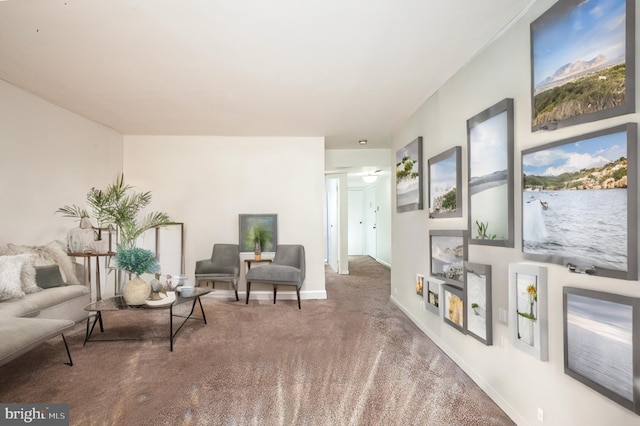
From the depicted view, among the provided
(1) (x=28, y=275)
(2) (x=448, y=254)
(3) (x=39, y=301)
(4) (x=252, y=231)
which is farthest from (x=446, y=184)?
(1) (x=28, y=275)

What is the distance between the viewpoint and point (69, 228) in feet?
14.4

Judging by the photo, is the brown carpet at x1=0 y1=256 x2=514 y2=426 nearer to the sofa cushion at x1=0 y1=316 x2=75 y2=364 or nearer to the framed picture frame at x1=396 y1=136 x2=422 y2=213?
the sofa cushion at x1=0 y1=316 x2=75 y2=364

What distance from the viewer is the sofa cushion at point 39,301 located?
290cm

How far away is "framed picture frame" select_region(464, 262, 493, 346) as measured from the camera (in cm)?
245

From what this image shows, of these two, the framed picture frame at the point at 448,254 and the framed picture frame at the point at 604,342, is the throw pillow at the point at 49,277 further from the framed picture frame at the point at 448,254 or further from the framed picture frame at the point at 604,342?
the framed picture frame at the point at 604,342

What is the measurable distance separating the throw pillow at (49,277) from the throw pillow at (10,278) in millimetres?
345

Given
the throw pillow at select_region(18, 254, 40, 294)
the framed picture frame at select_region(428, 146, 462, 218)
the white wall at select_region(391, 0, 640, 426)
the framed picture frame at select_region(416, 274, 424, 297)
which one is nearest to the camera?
the white wall at select_region(391, 0, 640, 426)

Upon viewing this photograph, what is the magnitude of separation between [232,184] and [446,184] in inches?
145

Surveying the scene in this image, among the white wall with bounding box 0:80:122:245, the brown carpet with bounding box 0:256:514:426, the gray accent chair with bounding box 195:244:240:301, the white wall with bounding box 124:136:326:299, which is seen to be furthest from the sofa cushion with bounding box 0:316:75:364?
the white wall with bounding box 124:136:326:299

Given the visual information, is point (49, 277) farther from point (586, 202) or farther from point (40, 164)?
point (586, 202)

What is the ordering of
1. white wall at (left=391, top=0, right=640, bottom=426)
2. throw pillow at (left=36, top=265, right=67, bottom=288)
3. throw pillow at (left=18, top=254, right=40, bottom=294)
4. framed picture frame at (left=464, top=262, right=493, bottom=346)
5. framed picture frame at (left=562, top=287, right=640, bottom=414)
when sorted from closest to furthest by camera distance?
framed picture frame at (left=562, top=287, right=640, bottom=414)
white wall at (left=391, top=0, right=640, bottom=426)
framed picture frame at (left=464, top=262, right=493, bottom=346)
throw pillow at (left=18, top=254, right=40, bottom=294)
throw pillow at (left=36, top=265, right=67, bottom=288)

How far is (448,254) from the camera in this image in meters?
3.12

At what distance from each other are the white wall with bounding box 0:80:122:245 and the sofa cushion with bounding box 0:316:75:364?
157 centimetres

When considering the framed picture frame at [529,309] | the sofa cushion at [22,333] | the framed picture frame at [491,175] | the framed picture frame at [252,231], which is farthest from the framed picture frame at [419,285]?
the sofa cushion at [22,333]
